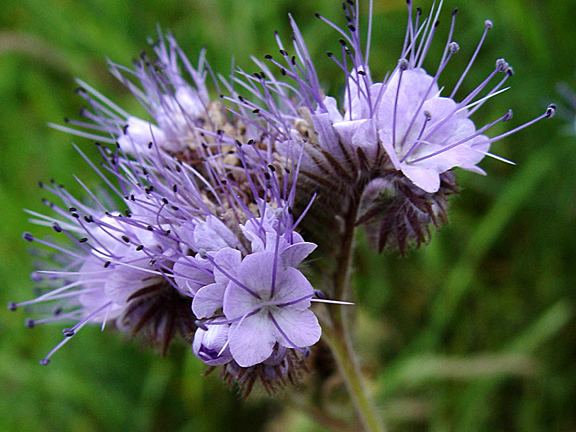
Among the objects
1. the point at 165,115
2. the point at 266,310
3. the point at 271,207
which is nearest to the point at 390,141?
the point at 271,207

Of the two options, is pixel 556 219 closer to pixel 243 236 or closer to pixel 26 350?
pixel 243 236

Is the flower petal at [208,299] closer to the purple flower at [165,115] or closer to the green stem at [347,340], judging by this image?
the green stem at [347,340]

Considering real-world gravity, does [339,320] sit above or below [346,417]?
above

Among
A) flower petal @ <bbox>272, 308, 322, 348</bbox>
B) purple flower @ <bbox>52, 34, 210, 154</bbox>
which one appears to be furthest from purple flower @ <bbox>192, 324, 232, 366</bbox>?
purple flower @ <bbox>52, 34, 210, 154</bbox>

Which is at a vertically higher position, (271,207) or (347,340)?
(271,207)

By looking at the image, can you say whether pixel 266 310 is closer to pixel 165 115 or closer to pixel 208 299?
pixel 208 299

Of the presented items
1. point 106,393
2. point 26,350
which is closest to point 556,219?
point 106,393
